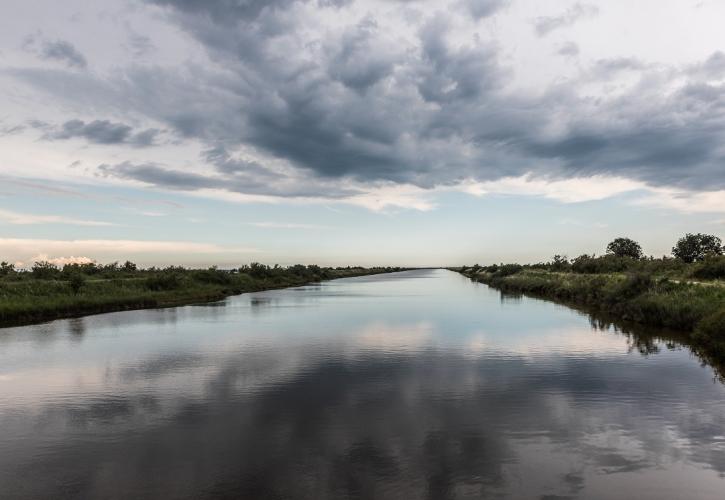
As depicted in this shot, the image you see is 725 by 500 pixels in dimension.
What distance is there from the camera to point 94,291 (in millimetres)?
46781

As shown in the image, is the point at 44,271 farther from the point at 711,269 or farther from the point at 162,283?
the point at 711,269

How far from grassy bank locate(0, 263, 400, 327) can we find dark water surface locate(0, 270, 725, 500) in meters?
12.1

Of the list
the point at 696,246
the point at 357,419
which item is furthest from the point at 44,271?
the point at 696,246

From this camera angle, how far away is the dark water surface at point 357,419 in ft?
31.6

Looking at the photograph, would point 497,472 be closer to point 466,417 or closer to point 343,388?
point 466,417

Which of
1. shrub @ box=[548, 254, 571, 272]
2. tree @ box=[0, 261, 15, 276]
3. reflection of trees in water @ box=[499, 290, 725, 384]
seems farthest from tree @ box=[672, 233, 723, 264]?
tree @ box=[0, 261, 15, 276]

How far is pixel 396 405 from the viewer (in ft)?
49.0

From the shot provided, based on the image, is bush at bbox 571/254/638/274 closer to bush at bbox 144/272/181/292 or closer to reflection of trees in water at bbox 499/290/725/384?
reflection of trees in water at bbox 499/290/725/384

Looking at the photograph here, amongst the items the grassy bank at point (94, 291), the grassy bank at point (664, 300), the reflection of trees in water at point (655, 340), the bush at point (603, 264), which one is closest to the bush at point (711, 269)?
the grassy bank at point (664, 300)

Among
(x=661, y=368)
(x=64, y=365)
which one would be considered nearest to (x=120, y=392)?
(x=64, y=365)

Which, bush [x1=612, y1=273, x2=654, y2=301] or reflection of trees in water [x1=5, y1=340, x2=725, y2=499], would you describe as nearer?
reflection of trees in water [x1=5, y1=340, x2=725, y2=499]

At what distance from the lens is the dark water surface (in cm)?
964

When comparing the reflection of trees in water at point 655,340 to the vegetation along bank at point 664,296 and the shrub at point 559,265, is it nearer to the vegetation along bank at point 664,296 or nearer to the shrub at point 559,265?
the vegetation along bank at point 664,296

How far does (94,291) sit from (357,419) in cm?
4236
